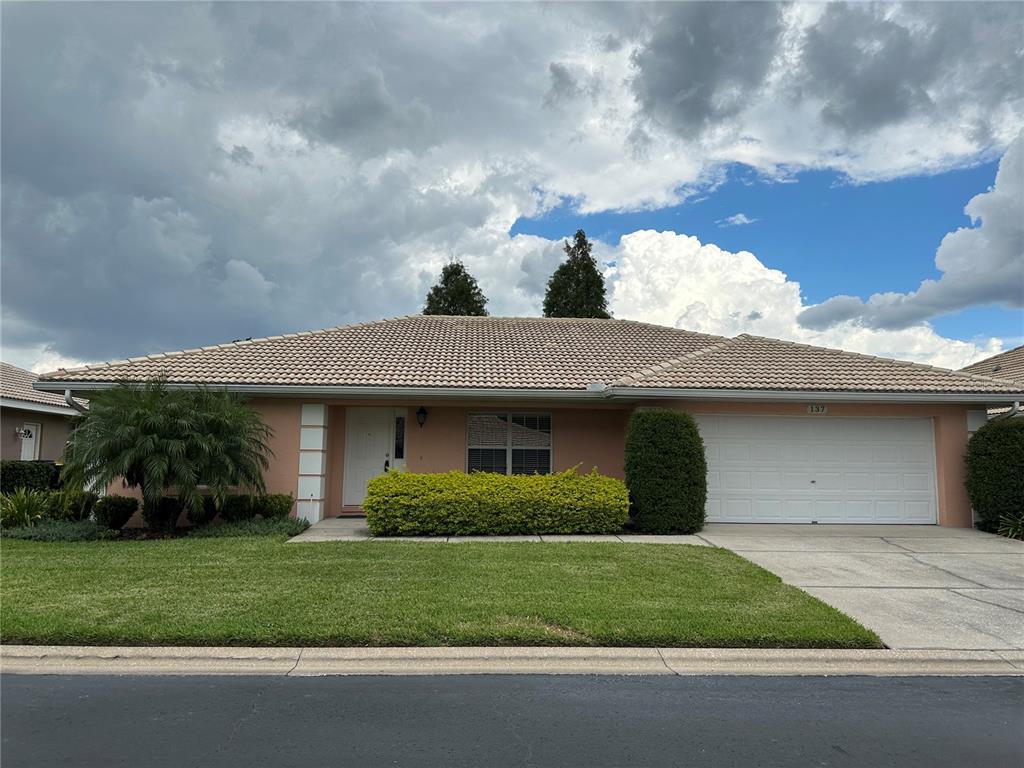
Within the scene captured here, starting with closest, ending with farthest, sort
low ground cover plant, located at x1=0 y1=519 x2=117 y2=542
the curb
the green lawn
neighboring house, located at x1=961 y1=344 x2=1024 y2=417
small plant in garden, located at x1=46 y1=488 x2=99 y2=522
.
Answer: the curb
the green lawn
low ground cover plant, located at x1=0 y1=519 x2=117 y2=542
small plant in garden, located at x1=46 y1=488 x2=99 y2=522
neighboring house, located at x1=961 y1=344 x2=1024 y2=417

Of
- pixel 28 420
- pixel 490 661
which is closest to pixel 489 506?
pixel 490 661

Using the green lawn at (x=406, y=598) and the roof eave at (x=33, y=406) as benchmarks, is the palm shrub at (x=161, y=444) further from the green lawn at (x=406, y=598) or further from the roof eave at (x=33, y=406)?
the roof eave at (x=33, y=406)

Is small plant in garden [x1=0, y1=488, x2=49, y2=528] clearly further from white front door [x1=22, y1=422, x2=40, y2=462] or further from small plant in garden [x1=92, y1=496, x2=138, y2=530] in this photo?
white front door [x1=22, y1=422, x2=40, y2=462]

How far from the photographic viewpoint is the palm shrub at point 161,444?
10.7m

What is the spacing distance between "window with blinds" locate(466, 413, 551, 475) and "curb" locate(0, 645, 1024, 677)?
8634 millimetres

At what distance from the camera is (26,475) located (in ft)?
59.6

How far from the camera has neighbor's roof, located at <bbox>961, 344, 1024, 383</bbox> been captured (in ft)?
63.9

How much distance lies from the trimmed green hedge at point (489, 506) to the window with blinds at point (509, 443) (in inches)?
91.4

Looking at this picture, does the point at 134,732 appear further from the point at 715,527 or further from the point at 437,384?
the point at 715,527

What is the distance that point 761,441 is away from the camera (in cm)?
1327

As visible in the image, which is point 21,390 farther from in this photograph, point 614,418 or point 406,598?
point 406,598

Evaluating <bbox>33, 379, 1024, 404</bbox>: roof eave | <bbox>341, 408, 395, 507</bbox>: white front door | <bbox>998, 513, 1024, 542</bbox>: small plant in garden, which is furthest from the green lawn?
<bbox>998, 513, 1024, 542</bbox>: small plant in garden

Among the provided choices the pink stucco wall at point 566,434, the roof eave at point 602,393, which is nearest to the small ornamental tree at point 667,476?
the roof eave at point 602,393

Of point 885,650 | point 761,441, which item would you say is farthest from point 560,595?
point 761,441
